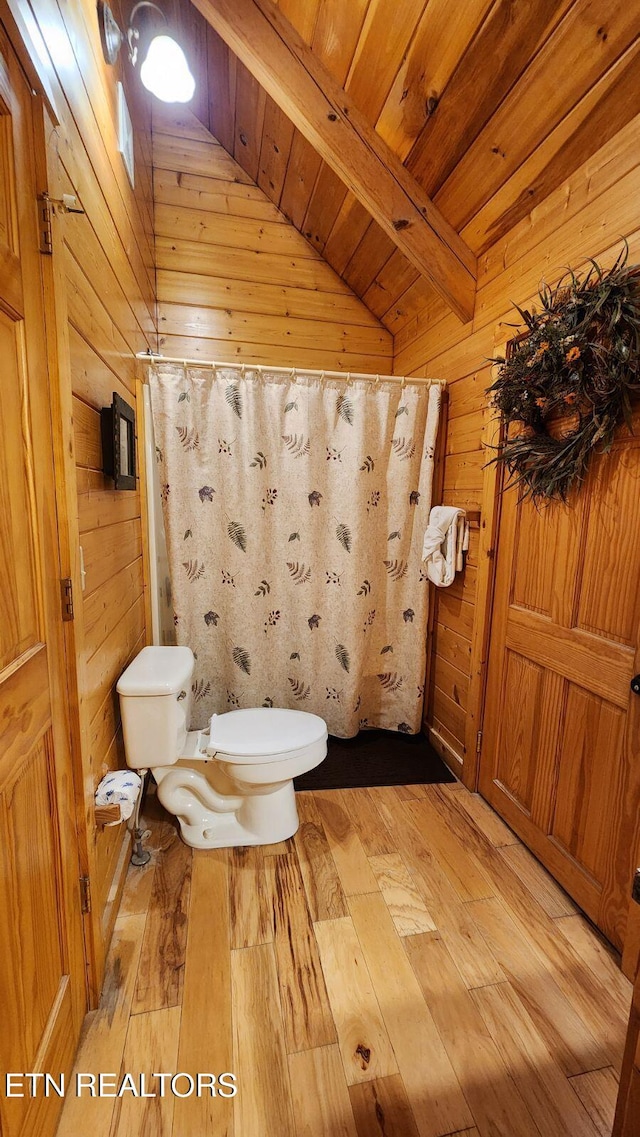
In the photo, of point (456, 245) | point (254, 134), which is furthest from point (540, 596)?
point (254, 134)

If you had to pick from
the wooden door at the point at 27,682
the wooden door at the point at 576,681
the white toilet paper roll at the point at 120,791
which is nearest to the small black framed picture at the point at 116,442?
the wooden door at the point at 27,682

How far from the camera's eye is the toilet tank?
141 centimetres

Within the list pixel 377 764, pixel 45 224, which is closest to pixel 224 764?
pixel 377 764

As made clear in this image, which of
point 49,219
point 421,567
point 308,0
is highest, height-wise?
point 308,0

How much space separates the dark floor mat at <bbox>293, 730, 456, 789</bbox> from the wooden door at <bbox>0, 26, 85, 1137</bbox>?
4.16 ft

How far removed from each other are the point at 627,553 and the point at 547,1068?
127 centimetres

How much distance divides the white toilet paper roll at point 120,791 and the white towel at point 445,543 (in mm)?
1499

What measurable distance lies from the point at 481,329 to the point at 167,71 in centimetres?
147

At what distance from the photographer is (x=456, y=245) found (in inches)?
73.4

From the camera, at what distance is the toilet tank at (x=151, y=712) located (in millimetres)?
1406

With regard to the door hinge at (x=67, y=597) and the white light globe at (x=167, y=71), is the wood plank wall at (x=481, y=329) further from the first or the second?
the door hinge at (x=67, y=597)

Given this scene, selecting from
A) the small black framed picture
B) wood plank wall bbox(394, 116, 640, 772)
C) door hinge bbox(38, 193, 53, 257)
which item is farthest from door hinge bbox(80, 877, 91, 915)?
wood plank wall bbox(394, 116, 640, 772)

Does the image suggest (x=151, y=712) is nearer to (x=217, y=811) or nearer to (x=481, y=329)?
(x=217, y=811)

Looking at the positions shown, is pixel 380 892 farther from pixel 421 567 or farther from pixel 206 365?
pixel 206 365
